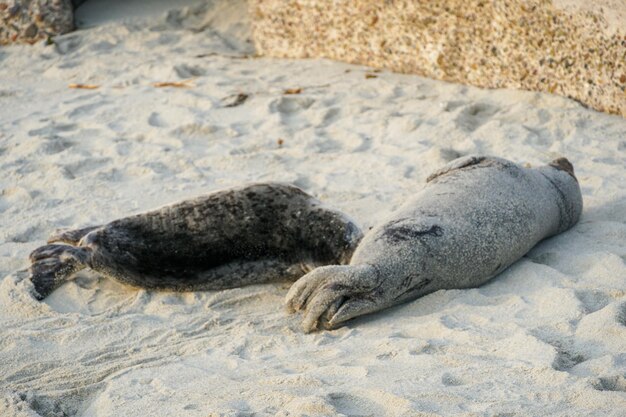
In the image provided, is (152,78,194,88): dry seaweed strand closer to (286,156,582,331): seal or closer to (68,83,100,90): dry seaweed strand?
(68,83,100,90): dry seaweed strand

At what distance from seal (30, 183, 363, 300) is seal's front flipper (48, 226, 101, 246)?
0.20 metres

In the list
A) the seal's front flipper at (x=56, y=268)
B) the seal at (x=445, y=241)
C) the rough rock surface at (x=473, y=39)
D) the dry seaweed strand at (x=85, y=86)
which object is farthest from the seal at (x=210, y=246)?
the dry seaweed strand at (x=85, y=86)

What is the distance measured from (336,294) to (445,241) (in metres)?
0.57

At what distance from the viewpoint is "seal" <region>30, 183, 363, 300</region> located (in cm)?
418

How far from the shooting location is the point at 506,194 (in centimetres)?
435

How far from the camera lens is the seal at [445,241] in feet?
12.4

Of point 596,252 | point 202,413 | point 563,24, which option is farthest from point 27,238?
point 563,24

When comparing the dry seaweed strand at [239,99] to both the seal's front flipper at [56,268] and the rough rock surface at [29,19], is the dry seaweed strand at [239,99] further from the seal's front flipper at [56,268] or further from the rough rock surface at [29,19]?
the seal's front flipper at [56,268]

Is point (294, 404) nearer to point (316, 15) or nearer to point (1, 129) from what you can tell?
point (1, 129)

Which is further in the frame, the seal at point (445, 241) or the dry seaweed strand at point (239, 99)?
the dry seaweed strand at point (239, 99)

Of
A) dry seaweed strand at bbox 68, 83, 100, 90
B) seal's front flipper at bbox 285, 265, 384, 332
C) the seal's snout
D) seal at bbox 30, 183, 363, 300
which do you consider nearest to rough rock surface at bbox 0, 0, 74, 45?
dry seaweed strand at bbox 68, 83, 100, 90

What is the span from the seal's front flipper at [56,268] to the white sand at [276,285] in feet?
0.20

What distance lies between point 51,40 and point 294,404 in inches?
261

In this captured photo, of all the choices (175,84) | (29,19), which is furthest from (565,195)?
(29,19)
